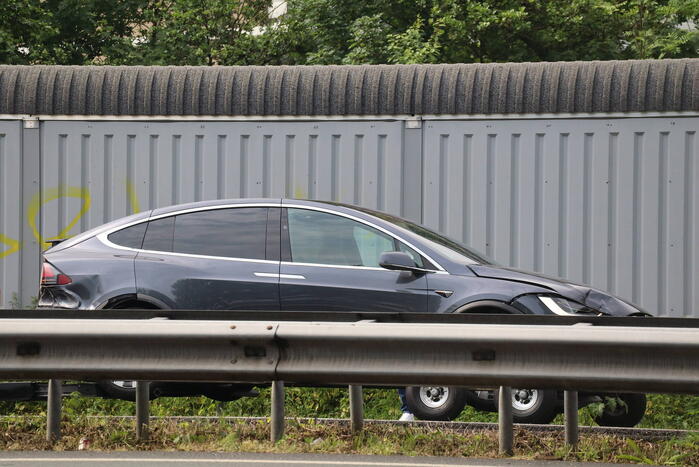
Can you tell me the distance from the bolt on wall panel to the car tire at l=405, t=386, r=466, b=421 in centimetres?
378

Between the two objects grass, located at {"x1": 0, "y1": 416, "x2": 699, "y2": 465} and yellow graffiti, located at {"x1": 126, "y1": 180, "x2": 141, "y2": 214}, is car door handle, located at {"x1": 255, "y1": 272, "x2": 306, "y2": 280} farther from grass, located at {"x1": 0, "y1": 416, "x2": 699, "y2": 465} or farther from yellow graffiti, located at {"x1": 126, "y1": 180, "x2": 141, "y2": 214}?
yellow graffiti, located at {"x1": 126, "y1": 180, "x2": 141, "y2": 214}

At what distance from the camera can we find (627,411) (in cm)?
734

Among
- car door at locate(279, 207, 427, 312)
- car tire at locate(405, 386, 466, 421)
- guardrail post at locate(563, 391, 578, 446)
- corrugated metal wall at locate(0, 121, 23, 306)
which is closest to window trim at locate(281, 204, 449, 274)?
car door at locate(279, 207, 427, 312)

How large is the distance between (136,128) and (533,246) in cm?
451

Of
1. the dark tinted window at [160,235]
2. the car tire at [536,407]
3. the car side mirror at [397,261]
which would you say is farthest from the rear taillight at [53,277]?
the car tire at [536,407]

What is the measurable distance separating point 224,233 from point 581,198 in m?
4.44

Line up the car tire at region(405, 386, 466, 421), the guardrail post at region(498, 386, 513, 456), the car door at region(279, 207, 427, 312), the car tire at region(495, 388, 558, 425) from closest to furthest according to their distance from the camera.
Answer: the guardrail post at region(498, 386, 513, 456), the car tire at region(495, 388, 558, 425), the car tire at region(405, 386, 466, 421), the car door at region(279, 207, 427, 312)

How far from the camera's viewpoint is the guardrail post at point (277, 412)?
6.01 meters

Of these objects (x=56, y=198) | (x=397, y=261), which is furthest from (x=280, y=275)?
(x=56, y=198)

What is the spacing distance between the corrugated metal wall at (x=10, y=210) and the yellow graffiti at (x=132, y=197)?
1.22 meters

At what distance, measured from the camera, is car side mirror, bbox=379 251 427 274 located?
24.7ft

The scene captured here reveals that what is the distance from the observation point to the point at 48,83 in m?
11.7

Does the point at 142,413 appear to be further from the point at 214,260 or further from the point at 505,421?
the point at 505,421

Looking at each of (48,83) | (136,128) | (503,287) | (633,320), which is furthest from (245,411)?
(48,83)
